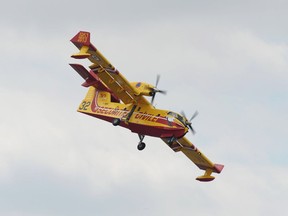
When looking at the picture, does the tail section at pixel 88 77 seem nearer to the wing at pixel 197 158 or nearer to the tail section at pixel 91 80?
the tail section at pixel 91 80

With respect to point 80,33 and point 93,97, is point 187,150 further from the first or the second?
point 80,33

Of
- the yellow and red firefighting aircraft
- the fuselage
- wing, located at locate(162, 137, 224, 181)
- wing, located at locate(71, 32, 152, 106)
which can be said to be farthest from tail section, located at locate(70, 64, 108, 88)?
wing, located at locate(162, 137, 224, 181)

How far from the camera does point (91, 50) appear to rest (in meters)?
110

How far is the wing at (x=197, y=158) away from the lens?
124 m

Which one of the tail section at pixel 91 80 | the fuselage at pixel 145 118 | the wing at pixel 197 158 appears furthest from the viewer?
the wing at pixel 197 158

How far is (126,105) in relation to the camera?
118m

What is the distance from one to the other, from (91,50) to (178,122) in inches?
492

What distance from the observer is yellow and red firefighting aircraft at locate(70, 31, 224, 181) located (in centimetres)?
11238

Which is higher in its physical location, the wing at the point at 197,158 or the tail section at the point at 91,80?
the tail section at the point at 91,80

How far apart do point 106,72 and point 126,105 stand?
5479 millimetres

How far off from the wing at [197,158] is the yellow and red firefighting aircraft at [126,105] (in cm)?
347

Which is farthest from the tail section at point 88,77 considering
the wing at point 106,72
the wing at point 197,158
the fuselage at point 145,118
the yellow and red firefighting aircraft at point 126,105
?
the wing at point 197,158

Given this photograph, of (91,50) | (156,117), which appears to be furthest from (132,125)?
(91,50)

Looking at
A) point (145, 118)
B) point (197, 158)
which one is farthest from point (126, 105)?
point (197, 158)
